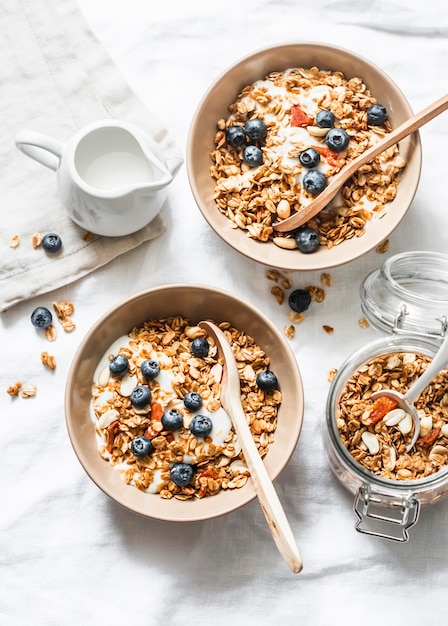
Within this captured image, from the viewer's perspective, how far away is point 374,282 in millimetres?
1445

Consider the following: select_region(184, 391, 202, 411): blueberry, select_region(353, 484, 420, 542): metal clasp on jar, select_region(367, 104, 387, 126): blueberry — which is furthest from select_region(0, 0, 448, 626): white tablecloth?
select_region(184, 391, 202, 411): blueberry

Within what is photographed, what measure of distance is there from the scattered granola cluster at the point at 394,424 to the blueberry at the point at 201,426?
0.67ft

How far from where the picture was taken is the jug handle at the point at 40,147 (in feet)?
4.39

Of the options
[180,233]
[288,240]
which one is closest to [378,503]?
[288,240]

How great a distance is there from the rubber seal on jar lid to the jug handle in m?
0.57

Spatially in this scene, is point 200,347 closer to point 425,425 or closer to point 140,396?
point 140,396

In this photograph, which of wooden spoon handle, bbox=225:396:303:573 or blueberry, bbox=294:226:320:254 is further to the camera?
blueberry, bbox=294:226:320:254

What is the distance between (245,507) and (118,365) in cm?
34

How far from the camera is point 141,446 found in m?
1.31

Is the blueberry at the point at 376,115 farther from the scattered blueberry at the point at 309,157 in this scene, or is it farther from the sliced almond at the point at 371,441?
the sliced almond at the point at 371,441

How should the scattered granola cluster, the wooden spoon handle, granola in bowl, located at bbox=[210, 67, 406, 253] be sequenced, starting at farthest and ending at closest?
granola in bowl, located at bbox=[210, 67, 406, 253] → the scattered granola cluster → the wooden spoon handle

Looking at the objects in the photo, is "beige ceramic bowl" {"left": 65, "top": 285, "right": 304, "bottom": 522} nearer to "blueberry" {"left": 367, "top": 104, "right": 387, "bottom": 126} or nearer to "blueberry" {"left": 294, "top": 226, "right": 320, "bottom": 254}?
"blueberry" {"left": 294, "top": 226, "right": 320, "bottom": 254}

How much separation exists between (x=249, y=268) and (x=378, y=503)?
0.47 meters

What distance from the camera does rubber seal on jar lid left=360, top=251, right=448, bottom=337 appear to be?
135cm
